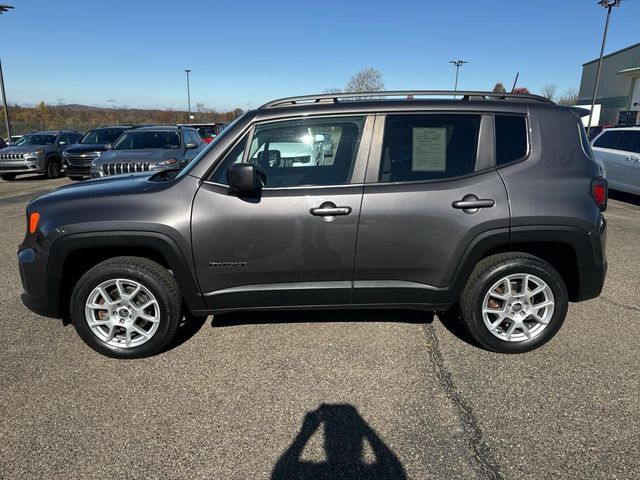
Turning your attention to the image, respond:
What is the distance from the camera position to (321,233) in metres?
3.03

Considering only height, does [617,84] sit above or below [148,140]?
above

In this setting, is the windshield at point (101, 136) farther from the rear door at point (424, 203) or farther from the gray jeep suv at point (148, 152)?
the rear door at point (424, 203)

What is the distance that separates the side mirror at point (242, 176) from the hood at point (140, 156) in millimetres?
6479

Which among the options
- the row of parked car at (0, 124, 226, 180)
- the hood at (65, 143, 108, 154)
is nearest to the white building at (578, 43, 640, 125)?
the row of parked car at (0, 124, 226, 180)

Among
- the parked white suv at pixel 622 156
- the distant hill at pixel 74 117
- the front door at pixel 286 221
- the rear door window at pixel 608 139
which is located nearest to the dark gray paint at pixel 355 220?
the front door at pixel 286 221

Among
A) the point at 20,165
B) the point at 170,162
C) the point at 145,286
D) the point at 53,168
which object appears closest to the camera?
the point at 145,286

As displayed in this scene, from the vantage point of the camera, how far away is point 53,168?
15117mm

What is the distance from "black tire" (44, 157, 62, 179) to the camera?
14.8 meters

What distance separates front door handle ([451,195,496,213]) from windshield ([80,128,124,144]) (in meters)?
14.3

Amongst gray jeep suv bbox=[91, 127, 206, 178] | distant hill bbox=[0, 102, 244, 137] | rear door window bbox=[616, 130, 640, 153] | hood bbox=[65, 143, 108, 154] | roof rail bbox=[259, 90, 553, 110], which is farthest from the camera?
distant hill bbox=[0, 102, 244, 137]

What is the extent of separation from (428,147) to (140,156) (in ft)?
23.9

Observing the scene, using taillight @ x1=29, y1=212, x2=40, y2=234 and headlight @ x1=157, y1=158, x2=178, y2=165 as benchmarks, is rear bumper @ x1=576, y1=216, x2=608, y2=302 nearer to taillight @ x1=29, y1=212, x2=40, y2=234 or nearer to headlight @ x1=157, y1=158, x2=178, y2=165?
taillight @ x1=29, y1=212, x2=40, y2=234

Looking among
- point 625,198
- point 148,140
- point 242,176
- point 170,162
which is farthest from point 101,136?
point 625,198

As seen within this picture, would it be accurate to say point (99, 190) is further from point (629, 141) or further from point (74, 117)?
point (74, 117)
